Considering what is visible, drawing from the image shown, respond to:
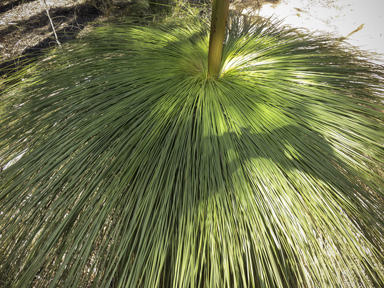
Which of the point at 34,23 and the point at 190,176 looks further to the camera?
→ the point at 34,23

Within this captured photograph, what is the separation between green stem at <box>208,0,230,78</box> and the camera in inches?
33.9

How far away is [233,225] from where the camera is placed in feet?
1.89

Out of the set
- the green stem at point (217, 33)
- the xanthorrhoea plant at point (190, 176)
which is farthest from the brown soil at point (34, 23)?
the green stem at point (217, 33)

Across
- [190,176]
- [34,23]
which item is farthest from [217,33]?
[34,23]

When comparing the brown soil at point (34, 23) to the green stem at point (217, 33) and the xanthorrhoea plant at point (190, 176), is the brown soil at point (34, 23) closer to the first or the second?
the xanthorrhoea plant at point (190, 176)

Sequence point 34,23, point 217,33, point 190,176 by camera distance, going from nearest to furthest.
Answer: point 190,176, point 217,33, point 34,23

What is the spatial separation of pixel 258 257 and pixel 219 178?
8.9 inches

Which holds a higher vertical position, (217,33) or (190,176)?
(217,33)

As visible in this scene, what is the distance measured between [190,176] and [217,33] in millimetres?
636

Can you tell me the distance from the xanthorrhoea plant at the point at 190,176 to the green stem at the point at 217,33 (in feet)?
0.20

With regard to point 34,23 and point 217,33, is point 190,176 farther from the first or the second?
point 34,23

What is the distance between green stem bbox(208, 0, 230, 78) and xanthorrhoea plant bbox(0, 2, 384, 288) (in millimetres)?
62

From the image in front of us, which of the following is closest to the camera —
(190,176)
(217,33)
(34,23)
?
(190,176)

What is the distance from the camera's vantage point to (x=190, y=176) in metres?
0.66
